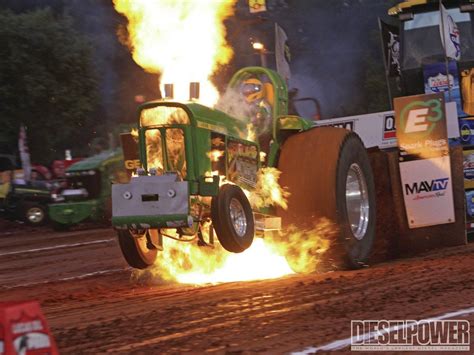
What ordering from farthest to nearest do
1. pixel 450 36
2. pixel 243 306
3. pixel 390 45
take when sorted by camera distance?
pixel 390 45 < pixel 450 36 < pixel 243 306

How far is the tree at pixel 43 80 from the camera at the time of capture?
2627 centimetres

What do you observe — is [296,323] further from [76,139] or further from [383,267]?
[76,139]

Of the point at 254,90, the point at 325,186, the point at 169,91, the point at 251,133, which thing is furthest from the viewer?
the point at 254,90

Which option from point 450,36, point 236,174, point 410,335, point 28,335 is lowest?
point 410,335

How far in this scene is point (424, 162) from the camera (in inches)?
433

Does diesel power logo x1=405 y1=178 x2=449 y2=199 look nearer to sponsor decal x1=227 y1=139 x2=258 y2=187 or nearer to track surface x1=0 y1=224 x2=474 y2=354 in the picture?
track surface x1=0 y1=224 x2=474 y2=354

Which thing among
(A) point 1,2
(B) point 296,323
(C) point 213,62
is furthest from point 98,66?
(B) point 296,323

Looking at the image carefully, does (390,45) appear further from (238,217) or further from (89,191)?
(238,217)

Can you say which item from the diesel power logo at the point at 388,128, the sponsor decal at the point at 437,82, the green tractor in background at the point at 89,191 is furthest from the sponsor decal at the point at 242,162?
the green tractor in background at the point at 89,191

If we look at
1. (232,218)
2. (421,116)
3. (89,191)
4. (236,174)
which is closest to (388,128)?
(421,116)

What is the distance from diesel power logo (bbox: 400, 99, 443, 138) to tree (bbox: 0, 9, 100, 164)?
56.9 feet

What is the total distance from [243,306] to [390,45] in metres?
10.6

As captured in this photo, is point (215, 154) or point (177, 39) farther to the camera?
point (177, 39)

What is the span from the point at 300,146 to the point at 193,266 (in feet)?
5.79
